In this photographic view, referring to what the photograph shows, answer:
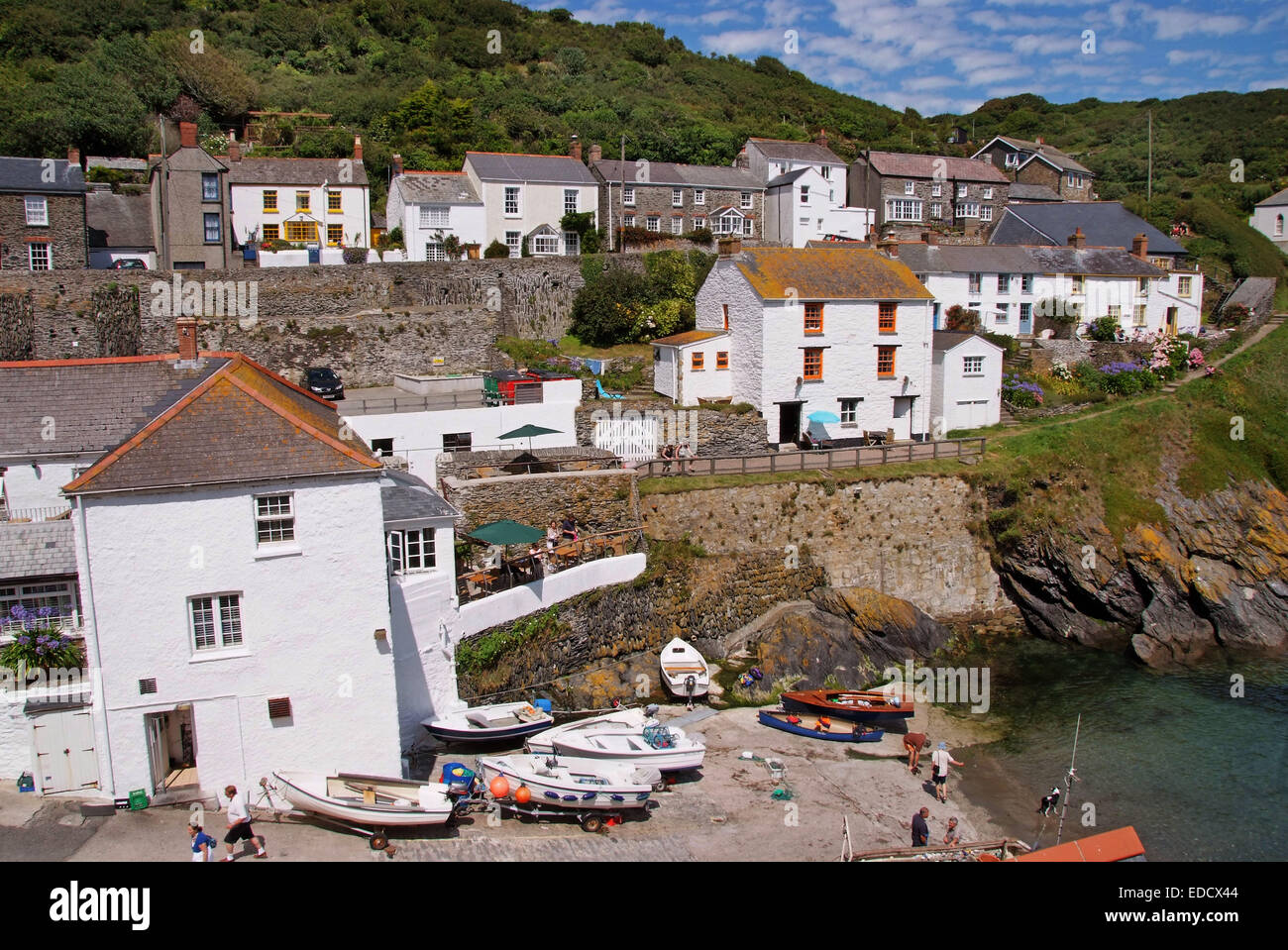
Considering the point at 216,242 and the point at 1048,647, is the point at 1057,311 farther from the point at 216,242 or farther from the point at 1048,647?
the point at 216,242

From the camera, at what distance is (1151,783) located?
19.9 m

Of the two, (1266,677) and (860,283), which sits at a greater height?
(860,283)

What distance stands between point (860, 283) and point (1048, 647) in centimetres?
1352

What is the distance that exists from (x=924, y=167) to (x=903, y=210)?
129 inches

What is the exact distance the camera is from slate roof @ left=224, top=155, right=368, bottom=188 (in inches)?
1727

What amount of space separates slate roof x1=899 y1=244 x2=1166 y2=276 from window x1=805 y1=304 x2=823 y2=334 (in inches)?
433

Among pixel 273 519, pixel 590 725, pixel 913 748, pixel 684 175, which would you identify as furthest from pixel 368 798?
pixel 684 175

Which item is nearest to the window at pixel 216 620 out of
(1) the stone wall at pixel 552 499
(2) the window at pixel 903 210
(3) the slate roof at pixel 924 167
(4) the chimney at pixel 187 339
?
(4) the chimney at pixel 187 339

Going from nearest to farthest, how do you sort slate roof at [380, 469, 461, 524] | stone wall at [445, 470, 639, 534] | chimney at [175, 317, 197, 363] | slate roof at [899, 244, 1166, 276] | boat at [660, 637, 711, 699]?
slate roof at [380, 469, 461, 524]
chimney at [175, 317, 197, 363]
boat at [660, 637, 711, 699]
stone wall at [445, 470, 639, 534]
slate roof at [899, 244, 1166, 276]

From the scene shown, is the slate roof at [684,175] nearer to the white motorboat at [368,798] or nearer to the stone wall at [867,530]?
the stone wall at [867,530]

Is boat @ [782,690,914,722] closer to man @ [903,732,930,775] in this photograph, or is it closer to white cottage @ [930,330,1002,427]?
man @ [903,732,930,775]

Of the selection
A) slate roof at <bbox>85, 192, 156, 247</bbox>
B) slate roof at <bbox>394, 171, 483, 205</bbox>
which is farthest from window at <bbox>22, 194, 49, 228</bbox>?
slate roof at <bbox>394, 171, 483, 205</bbox>

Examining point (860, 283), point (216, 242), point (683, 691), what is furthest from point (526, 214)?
point (683, 691)
